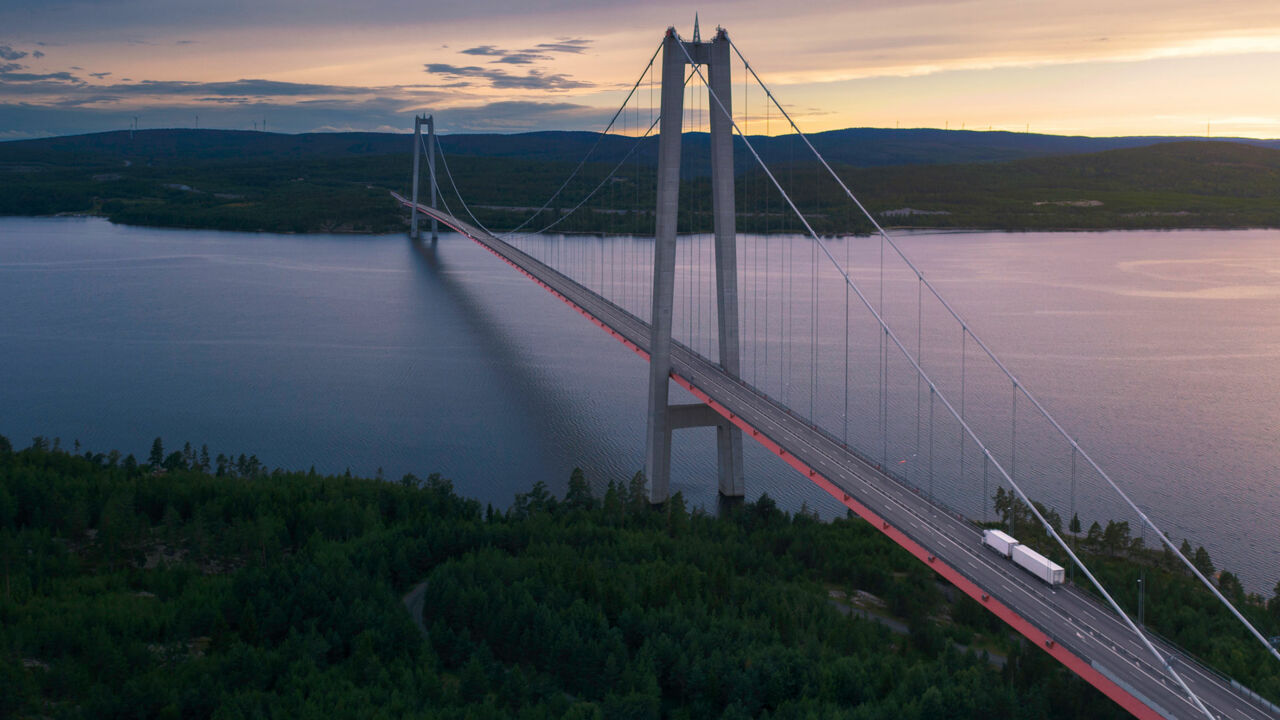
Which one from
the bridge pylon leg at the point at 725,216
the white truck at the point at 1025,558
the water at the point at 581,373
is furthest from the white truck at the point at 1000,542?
the bridge pylon leg at the point at 725,216

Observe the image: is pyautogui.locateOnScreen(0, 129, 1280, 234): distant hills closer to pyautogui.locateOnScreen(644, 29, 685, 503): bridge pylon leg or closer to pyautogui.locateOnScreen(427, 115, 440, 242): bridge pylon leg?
pyautogui.locateOnScreen(427, 115, 440, 242): bridge pylon leg

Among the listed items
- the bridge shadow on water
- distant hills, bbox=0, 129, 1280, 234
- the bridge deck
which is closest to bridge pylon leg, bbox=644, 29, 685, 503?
the bridge deck

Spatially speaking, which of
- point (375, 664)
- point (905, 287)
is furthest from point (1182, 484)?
point (905, 287)

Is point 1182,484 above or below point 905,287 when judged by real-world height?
below

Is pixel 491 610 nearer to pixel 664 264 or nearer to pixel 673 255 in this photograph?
pixel 664 264

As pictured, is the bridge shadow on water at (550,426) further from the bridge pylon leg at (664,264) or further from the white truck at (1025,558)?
the white truck at (1025,558)

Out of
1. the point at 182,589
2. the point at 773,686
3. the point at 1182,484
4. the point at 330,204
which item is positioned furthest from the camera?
the point at 330,204

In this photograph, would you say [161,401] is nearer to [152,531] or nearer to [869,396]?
[152,531]
